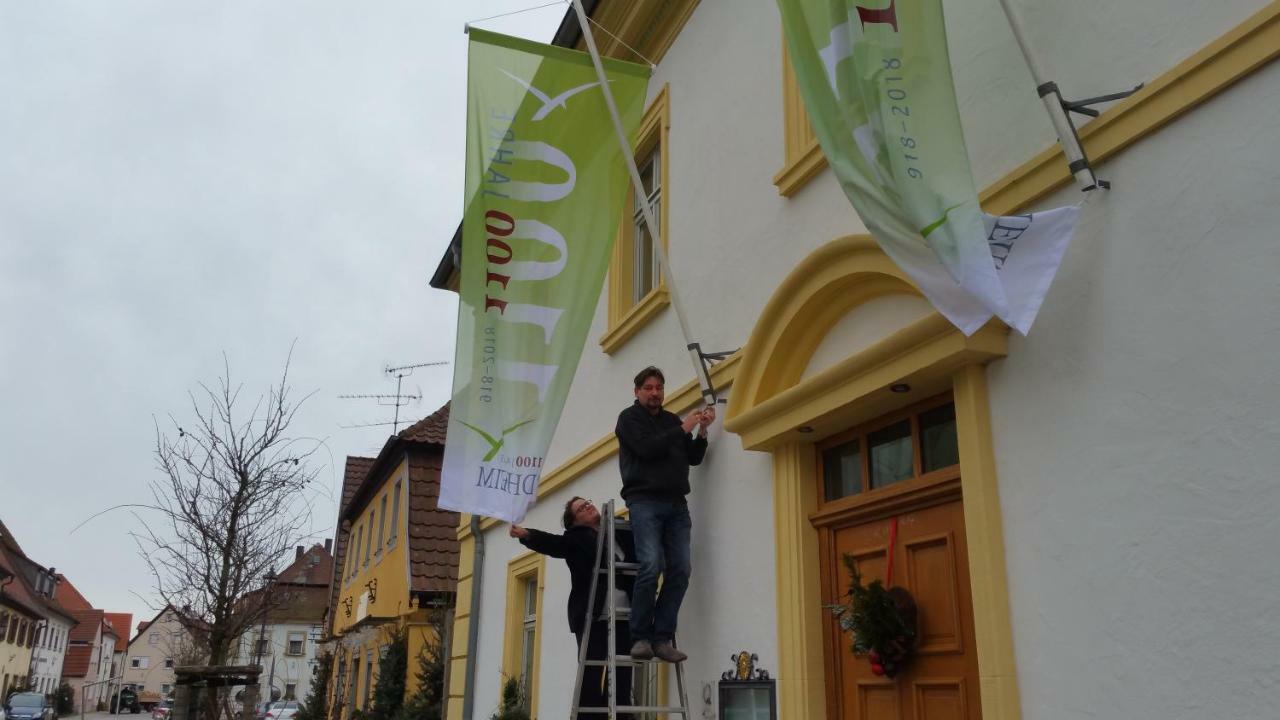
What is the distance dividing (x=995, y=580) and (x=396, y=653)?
15.2 meters

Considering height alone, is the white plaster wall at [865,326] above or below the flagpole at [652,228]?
below

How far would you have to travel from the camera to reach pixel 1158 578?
330 centimetres

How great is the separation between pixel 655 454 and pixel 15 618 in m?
63.1

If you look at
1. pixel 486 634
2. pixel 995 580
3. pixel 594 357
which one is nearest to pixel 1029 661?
pixel 995 580

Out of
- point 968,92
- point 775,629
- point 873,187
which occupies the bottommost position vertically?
point 775,629

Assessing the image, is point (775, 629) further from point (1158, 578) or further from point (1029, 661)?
point (1158, 578)

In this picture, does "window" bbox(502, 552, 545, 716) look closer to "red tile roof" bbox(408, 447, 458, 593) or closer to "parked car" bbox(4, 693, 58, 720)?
Result: "red tile roof" bbox(408, 447, 458, 593)

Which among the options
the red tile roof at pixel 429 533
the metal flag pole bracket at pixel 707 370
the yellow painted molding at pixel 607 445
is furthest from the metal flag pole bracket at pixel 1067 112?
the red tile roof at pixel 429 533

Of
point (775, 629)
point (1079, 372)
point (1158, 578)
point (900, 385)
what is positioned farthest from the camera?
point (775, 629)

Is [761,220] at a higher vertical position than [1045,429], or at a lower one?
higher

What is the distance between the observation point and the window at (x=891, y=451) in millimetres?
4598

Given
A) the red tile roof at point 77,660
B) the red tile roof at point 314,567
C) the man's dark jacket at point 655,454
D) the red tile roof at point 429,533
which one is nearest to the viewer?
the man's dark jacket at point 655,454

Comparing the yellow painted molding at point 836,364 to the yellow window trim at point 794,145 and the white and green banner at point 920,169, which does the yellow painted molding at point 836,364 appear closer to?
the white and green banner at point 920,169

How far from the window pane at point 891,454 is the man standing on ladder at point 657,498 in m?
1.29
